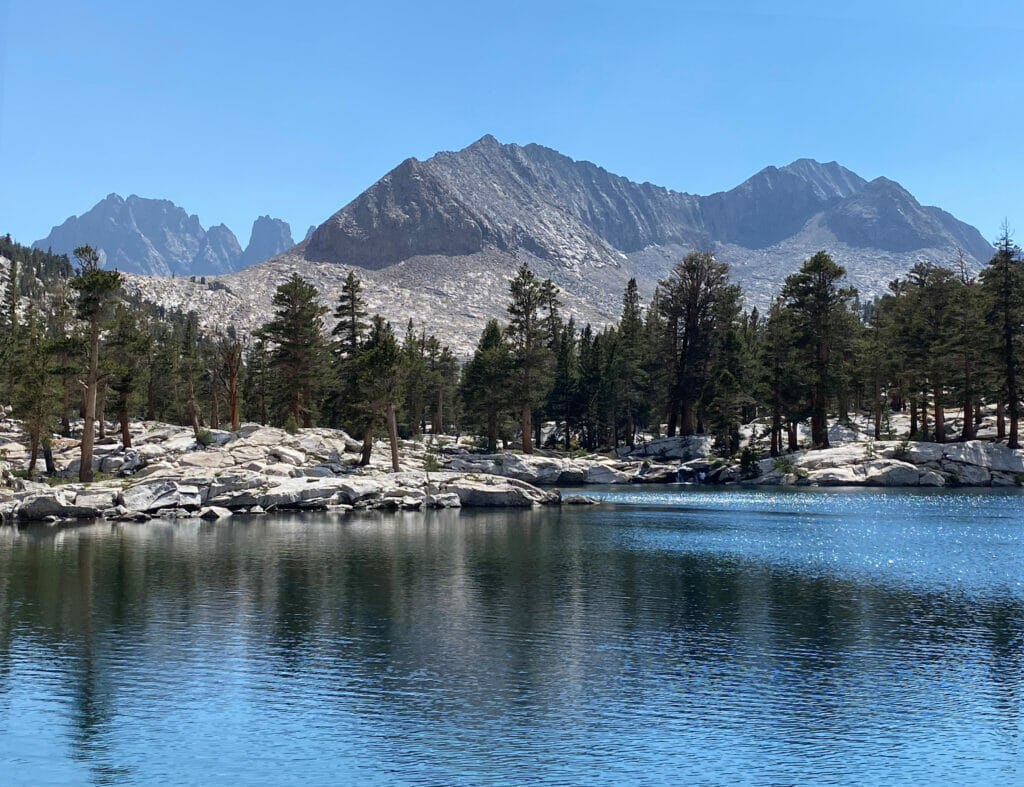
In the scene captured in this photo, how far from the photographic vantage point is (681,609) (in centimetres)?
3194

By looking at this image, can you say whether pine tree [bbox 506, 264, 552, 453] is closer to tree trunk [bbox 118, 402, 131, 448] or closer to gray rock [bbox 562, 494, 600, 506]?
gray rock [bbox 562, 494, 600, 506]

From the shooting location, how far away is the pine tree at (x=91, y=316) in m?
65.1

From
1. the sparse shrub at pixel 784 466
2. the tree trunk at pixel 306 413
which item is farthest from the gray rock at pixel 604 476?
the tree trunk at pixel 306 413

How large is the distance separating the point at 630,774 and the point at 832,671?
31.3 ft

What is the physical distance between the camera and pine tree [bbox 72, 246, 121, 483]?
214ft

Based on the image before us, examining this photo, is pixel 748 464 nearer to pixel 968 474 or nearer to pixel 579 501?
pixel 968 474

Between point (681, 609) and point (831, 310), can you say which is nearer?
point (681, 609)

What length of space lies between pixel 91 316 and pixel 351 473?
82.5 ft

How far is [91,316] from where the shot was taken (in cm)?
6612

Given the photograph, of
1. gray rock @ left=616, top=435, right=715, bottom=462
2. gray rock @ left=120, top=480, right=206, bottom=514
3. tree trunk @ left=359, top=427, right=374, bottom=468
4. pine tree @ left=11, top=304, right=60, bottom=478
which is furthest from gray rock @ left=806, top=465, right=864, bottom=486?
pine tree @ left=11, top=304, right=60, bottom=478

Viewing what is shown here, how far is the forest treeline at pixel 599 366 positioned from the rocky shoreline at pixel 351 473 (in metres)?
3.88

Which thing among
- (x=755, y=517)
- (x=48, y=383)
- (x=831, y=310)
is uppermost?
(x=831, y=310)

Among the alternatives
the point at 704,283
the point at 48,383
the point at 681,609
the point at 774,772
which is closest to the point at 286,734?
the point at 774,772

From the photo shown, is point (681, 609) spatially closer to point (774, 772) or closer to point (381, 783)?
point (774, 772)
